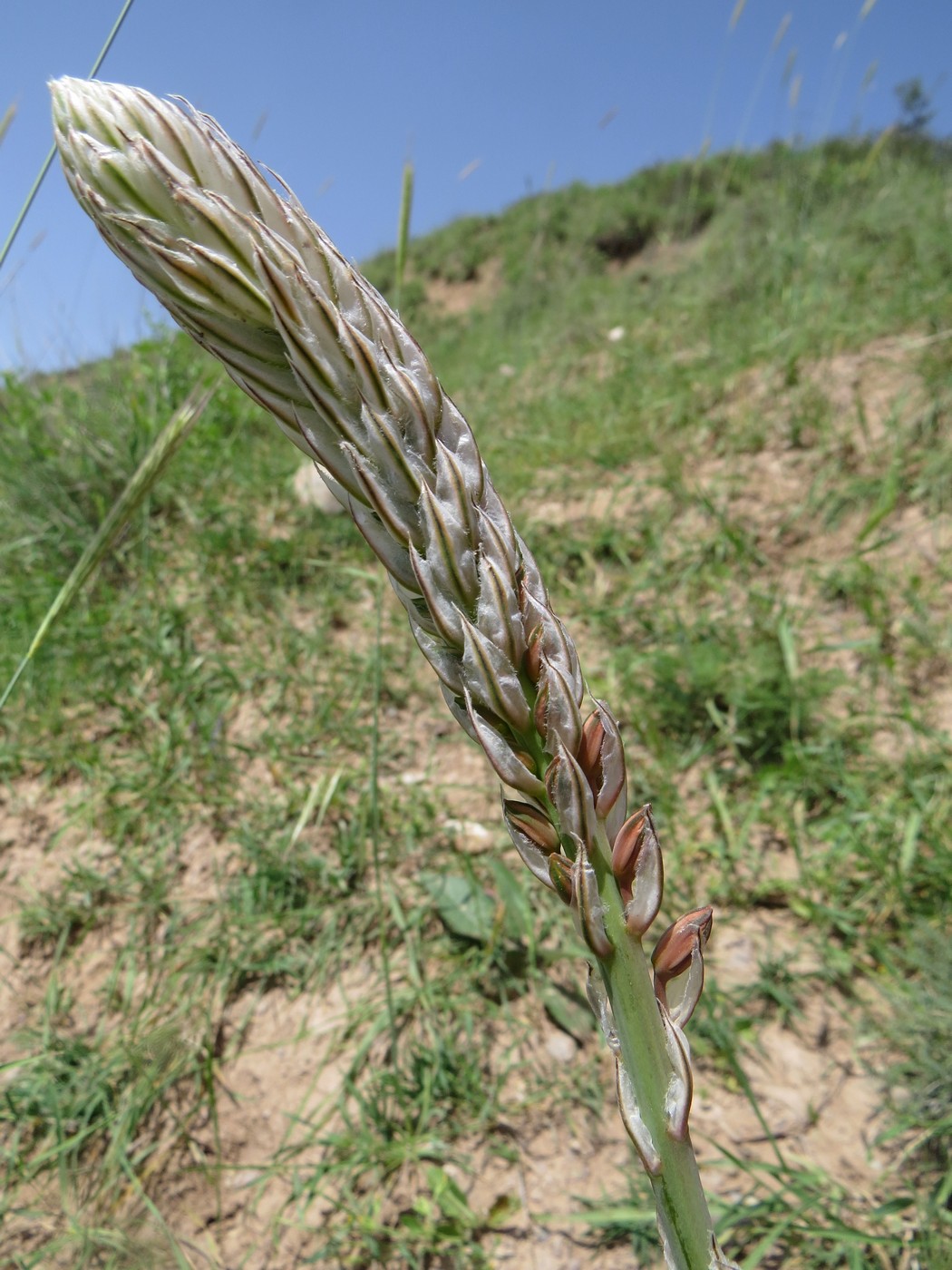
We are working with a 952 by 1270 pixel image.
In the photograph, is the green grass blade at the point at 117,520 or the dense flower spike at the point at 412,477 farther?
the green grass blade at the point at 117,520

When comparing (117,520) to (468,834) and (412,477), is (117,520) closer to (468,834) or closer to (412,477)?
(412,477)

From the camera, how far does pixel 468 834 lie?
245cm

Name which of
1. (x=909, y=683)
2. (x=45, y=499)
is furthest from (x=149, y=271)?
(x=45, y=499)

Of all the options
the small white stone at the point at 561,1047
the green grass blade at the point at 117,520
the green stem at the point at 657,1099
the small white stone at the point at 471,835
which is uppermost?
the small white stone at the point at 471,835

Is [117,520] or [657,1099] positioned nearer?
[657,1099]

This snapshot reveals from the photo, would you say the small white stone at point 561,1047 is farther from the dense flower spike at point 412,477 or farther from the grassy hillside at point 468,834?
the dense flower spike at point 412,477

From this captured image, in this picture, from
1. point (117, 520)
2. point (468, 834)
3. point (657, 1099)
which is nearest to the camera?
point (657, 1099)

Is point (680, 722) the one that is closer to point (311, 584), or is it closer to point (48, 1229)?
point (311, 584)

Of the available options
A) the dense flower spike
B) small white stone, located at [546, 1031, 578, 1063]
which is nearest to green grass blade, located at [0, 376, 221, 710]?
the dense flower spike

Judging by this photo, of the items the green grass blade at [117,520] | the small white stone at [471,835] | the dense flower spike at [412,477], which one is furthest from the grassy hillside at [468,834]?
the dense flower spike at [412,477]

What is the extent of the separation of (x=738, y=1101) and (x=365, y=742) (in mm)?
1437

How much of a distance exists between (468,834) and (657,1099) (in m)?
1.99

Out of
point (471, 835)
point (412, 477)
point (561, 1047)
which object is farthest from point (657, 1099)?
point (471, 835)

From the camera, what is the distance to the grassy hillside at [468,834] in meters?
1.80
